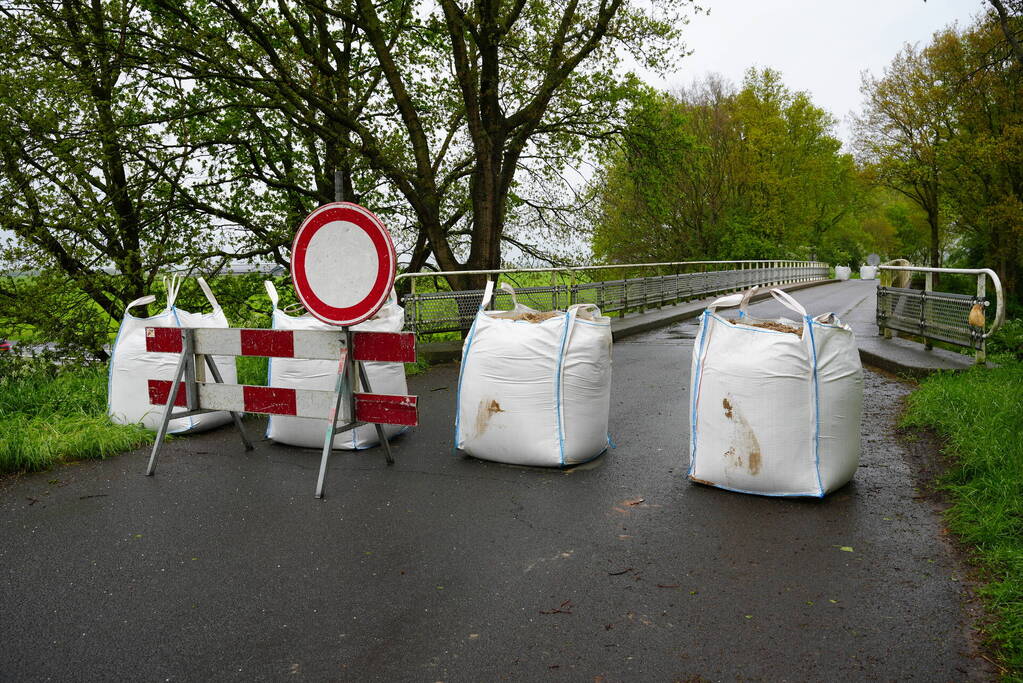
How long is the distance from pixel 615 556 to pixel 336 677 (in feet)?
5.35

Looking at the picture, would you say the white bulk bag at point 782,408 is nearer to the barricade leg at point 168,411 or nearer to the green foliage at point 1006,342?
the barricade leg at point 168,411

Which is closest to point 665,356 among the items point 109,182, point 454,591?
point 454,591

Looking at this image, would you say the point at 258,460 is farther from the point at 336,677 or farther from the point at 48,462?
the point at 336,677

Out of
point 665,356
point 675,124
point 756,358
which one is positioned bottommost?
point 665,356

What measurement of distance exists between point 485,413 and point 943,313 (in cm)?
672

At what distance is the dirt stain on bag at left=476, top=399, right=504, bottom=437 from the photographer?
566 cm

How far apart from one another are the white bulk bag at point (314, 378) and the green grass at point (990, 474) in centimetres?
410

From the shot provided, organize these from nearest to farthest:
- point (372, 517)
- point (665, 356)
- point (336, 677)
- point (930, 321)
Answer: point (336, 677), point (372, 517), point (930, 321), point (665, 356)

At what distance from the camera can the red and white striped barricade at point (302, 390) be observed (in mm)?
5402

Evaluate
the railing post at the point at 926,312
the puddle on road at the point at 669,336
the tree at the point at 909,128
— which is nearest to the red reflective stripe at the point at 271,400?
the railing post at the point at 926,312

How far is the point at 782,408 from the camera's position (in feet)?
15.5

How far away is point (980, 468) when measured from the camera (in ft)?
16.7

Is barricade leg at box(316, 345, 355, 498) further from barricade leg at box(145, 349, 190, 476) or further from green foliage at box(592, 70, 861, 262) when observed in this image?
green foliage at box(592, 70, 861, 262)

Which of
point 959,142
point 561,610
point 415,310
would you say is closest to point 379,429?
point 561,610
